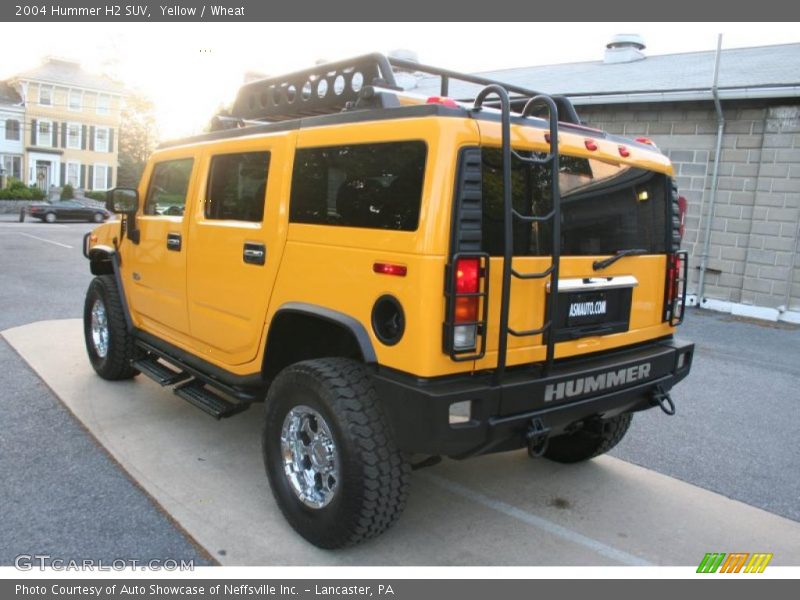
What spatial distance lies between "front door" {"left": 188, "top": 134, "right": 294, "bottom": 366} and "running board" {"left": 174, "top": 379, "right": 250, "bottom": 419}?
0.76 ft

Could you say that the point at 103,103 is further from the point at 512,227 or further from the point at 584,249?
the point at 512,227

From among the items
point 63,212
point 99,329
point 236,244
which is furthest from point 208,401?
point 63,212

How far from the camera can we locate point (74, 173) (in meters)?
51.3

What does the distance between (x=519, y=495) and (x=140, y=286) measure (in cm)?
315

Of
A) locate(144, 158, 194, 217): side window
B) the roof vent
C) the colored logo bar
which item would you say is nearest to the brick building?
the roof vent

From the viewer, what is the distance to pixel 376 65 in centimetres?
343

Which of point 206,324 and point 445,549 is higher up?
point 206,324

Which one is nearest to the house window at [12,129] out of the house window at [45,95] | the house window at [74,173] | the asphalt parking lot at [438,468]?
the house window at [45,95]

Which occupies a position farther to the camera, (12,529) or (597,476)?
(597,476)

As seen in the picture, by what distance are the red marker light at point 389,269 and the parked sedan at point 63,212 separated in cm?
3140

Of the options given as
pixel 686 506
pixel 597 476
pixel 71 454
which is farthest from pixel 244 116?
pixel 686 506
